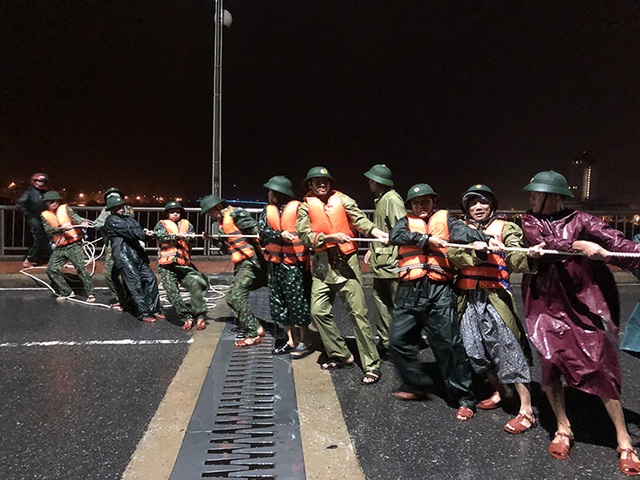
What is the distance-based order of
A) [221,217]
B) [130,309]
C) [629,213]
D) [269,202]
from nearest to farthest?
1. [269,202]
2. [221,217]
3. [130,309]
4. [629,213]

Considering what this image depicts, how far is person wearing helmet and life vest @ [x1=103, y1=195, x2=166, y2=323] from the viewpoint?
6379 mm

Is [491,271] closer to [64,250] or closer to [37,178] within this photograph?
[64,250]

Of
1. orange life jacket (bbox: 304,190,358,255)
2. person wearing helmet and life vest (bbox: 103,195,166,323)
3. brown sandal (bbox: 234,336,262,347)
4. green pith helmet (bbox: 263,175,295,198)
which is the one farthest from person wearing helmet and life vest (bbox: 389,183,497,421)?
person wearing helmet and life vest (bbox: 103,195,166,323)

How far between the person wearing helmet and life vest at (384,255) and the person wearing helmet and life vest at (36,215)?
829 centimetres

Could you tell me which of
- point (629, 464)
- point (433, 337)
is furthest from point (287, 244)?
point (629, 464)

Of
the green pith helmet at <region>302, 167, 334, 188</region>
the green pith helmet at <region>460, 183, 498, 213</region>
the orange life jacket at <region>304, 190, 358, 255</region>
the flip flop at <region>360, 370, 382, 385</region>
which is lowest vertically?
the flip flop at <region>360, 370, 382, 385</region>

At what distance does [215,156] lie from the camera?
10.5 m

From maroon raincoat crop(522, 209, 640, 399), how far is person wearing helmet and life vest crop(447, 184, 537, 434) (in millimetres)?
303

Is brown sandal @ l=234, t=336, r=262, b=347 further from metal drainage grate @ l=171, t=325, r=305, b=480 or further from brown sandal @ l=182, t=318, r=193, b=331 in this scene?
brown sandal @ l=182, t=318, r=193, b=331

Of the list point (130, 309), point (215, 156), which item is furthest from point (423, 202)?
point (215, 156)

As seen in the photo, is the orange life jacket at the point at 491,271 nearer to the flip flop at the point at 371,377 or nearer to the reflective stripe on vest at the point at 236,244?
the flip flop at the point at 371,377

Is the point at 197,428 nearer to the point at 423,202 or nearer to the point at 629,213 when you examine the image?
the point at 423,202

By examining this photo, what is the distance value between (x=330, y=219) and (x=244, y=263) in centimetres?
154

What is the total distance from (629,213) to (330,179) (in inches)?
366
